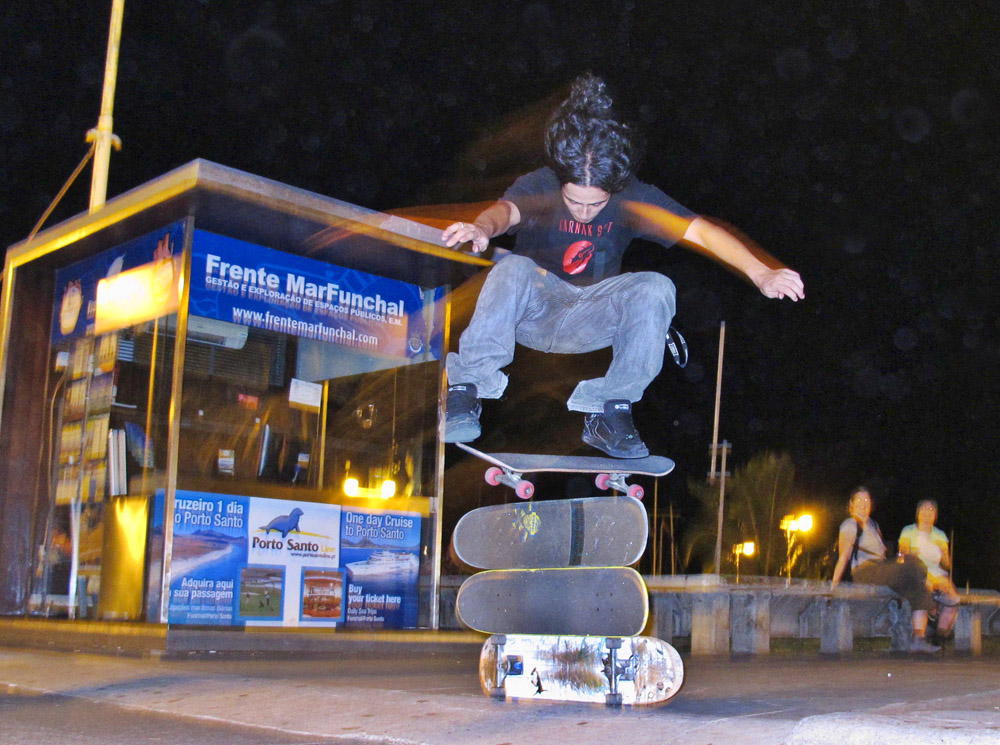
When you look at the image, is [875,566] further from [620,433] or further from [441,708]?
[441,708]

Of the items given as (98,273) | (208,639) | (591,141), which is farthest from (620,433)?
(98,273)

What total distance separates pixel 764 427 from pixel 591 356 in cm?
3067

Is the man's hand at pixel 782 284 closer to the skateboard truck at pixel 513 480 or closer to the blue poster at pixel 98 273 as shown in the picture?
the skateboard truck at pixel 513 480

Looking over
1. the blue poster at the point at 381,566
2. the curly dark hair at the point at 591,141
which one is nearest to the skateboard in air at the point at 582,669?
the curly dark hair at the point at 591,141

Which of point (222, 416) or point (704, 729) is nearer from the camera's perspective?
point (704, 729)

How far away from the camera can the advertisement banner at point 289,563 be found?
867 centimetres

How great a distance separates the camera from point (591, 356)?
24.4 ft

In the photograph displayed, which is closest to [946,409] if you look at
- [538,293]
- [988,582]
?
[988,582]

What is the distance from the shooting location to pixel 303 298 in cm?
995

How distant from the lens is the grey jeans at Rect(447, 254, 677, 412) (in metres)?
5.25

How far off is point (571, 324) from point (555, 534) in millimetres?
1236

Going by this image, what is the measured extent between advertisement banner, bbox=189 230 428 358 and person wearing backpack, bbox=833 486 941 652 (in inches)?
240

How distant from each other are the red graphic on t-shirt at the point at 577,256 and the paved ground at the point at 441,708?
2436 mm

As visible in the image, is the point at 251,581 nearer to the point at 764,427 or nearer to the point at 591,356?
the point at 591,356
